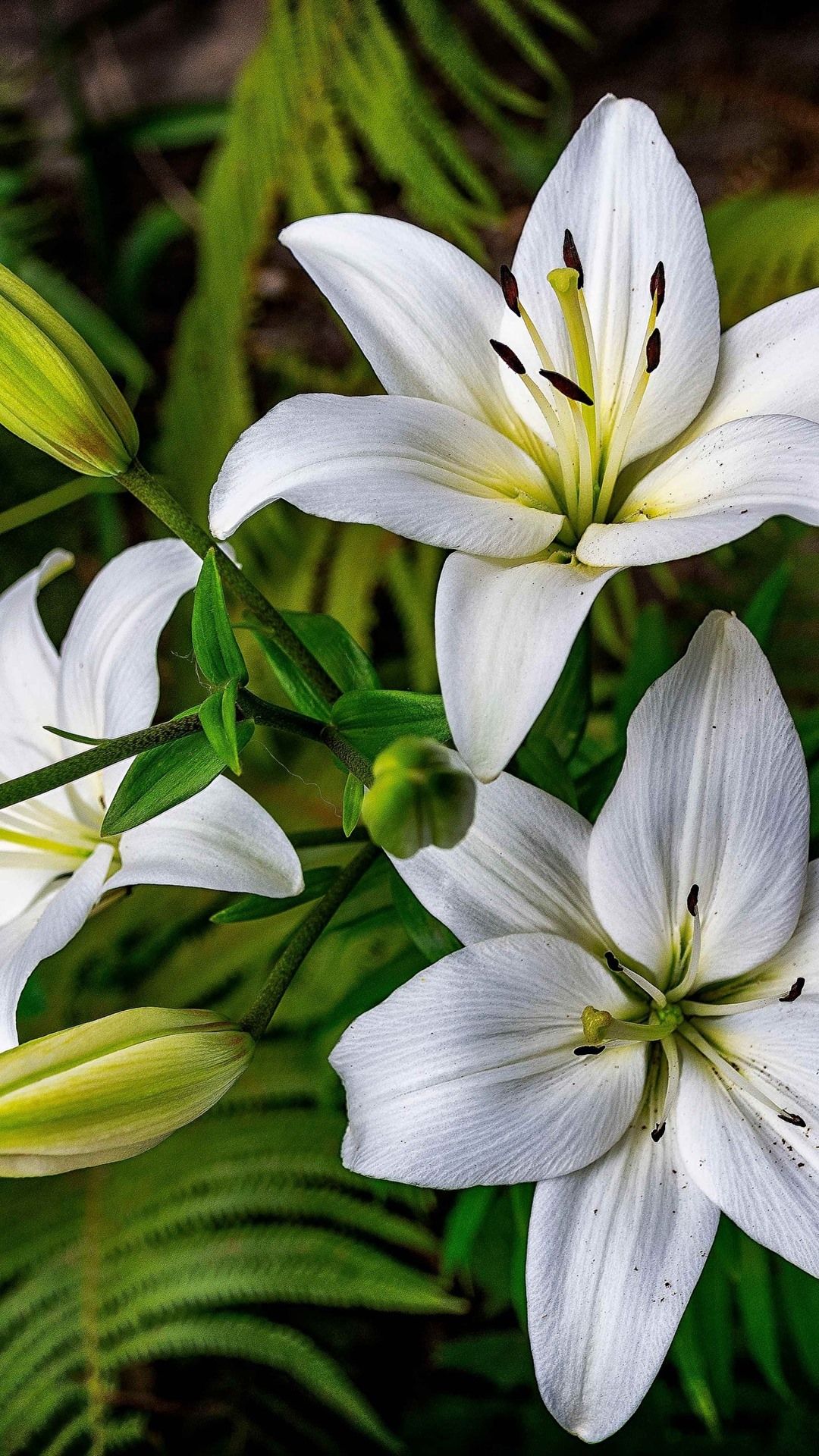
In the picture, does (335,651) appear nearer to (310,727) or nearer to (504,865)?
(310,727)

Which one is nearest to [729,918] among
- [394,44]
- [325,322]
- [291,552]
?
[291,552]

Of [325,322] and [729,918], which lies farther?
[325,322]

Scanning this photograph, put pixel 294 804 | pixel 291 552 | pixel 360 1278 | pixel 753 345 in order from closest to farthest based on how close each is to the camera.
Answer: pixel 753 345 → pixel 360 1278 → pixel 294 804 → pixel 291 552

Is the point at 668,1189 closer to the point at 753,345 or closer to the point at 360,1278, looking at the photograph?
the point at 753,345

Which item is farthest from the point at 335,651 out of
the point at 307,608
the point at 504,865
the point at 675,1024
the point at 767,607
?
the point at 307,608

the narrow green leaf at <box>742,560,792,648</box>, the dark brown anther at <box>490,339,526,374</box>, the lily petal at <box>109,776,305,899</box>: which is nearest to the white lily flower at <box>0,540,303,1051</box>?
the lily petal at <box>109,776,305,899</box>
